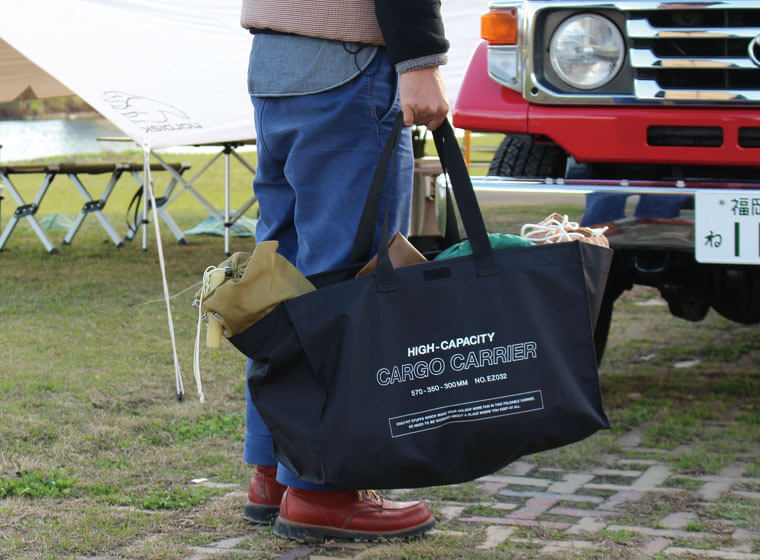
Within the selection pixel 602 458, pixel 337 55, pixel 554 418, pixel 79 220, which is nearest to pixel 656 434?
pixel 602 458

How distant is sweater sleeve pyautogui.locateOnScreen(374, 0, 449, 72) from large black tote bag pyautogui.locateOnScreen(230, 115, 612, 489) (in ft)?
1.07

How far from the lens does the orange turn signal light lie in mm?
3072

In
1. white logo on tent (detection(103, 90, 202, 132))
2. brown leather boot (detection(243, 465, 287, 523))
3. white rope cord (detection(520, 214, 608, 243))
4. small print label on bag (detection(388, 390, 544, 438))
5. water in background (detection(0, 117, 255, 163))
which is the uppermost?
white logo on tent (detection(103, 90, 202, 132))

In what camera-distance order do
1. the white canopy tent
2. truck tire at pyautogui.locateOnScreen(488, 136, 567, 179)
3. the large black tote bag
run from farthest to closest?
the white canopy tent → truck tire at pyautogui.locateOnScreen(488, 136, 567, 179) → the large black tote bag

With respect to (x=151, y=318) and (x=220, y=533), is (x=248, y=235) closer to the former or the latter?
(x=151, y=318)

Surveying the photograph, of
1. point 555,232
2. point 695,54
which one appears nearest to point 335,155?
point 555,232

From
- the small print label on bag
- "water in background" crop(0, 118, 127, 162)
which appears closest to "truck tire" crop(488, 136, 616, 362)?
the small print label on bag

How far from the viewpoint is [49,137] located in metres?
17.6

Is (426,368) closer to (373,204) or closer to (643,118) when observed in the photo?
(373,204)

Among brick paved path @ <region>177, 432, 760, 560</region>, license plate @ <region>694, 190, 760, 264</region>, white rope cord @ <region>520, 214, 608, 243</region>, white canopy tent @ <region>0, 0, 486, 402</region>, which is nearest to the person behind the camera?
white rope cord @ <region>520, 214, 608, 243</region>

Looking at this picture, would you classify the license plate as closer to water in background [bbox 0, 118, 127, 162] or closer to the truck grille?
the truck grille

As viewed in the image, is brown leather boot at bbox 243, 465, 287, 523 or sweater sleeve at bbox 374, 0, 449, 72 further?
brown leather boot at bbox 243, 465, 287, 523

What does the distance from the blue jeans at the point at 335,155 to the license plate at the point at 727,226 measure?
3.06 ft

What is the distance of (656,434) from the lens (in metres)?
3.16
